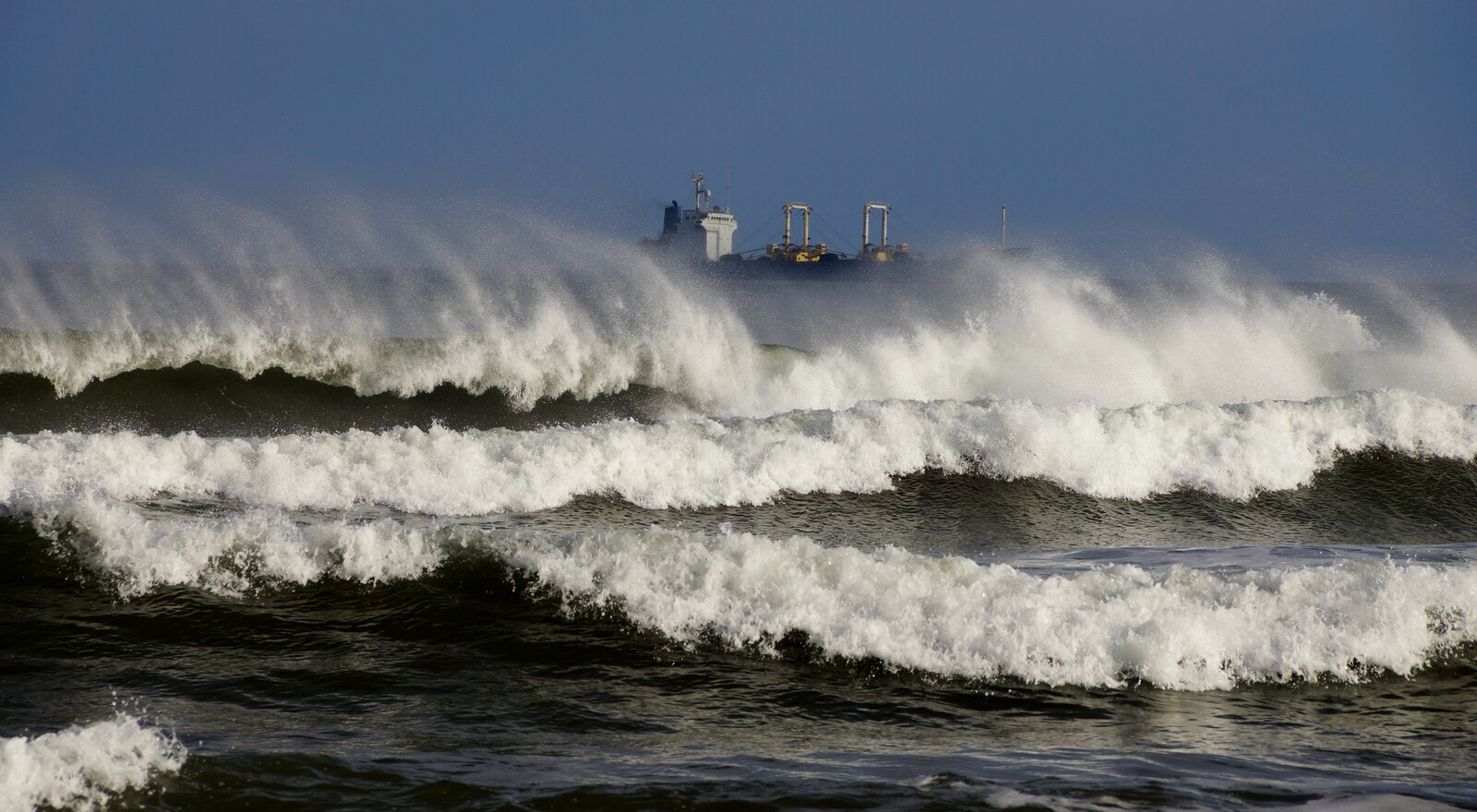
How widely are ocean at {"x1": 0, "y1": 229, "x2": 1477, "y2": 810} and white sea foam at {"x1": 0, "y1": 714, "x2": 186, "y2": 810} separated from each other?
1cm

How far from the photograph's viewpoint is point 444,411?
1605 cm

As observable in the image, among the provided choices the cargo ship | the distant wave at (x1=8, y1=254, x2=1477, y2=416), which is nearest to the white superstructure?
the cargo ship

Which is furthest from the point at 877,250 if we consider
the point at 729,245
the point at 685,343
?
the point at 685,343

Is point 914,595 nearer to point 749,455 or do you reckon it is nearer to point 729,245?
point 749,455

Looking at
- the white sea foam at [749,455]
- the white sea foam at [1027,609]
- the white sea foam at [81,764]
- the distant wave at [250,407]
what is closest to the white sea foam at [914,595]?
the white sea foam at [1027,609]

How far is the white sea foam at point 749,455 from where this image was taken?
909 cm

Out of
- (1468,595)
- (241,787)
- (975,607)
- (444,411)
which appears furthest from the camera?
(444,411)

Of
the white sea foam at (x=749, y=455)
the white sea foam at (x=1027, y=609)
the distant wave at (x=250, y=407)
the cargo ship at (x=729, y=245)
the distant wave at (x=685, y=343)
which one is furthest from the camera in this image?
the cargo ship at (x=729, y=245)

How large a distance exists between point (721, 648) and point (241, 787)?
8.52 ft

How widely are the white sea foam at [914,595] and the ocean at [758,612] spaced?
22 millimetres

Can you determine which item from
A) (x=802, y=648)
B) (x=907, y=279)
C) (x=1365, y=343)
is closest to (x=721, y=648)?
(x=802, y=648)

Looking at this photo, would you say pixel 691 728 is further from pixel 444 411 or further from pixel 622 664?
pixel 444 411

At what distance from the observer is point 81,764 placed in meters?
3.58

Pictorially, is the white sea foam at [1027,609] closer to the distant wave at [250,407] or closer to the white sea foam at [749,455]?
the white sea foam at [749,455]
